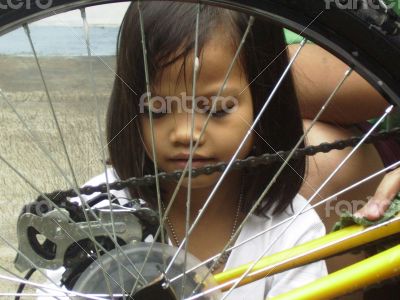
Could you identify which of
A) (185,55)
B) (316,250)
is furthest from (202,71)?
(316,250)

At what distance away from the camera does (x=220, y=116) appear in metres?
0.97

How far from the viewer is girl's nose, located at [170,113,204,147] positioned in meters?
0.94

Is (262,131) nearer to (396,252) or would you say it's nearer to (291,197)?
(291,197)

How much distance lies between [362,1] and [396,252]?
0.28 m

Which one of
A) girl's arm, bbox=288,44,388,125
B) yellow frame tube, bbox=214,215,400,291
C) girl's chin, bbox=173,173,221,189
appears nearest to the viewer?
yellow frame tube, bbox=214,215,400,291

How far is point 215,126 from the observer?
0.97 meters

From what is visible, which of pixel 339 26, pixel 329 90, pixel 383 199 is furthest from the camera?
pixel 329 90

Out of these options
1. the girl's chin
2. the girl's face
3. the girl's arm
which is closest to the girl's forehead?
the girl's face

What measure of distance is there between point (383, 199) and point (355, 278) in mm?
135

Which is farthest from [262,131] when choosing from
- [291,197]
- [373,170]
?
[373,170]

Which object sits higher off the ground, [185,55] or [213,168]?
[185,55]

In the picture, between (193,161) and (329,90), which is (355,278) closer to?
(193,161)

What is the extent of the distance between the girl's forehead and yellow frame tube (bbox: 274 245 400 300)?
0.92 ft

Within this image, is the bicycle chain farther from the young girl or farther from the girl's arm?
the girl's arm
